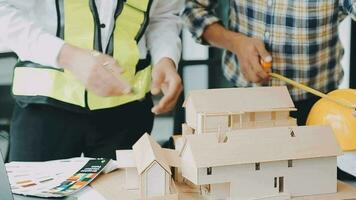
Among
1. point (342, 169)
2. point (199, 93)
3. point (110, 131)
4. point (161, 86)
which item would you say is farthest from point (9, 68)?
point (342, 169)

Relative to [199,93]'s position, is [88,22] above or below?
above

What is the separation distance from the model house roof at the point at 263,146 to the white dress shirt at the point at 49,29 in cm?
48

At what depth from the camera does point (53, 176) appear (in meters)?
1.35

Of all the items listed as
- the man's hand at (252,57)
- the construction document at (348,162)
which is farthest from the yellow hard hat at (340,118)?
the man's hand at (252,57)

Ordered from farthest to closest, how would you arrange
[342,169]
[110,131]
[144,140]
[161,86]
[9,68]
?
[9,68] → [110,131] → [161,86] → [342,169] → [144,140]

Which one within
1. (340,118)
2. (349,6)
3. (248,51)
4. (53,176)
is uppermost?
(349,6)

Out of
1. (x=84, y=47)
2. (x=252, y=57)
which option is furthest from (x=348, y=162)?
(x=84, y=47)

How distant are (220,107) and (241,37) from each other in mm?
541

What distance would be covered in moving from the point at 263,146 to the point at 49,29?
2.27ft

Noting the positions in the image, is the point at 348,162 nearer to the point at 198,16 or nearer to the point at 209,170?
the point at 209,170

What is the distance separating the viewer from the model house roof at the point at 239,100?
1.30m

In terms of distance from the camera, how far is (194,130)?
4.33 feet

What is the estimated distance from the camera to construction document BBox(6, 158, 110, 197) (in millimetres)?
1252

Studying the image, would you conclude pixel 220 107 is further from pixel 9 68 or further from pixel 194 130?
pixel 9 68
